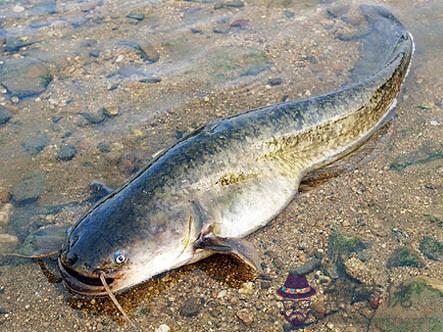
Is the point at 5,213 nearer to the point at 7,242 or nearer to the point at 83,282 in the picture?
the point at 7,242

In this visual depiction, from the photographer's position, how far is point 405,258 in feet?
13.0

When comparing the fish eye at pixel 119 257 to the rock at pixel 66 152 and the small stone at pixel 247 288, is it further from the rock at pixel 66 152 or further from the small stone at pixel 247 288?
the rock at pixel 66 152

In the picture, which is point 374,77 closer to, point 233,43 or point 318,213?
point 318,213

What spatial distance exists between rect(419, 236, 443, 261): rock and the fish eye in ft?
7.46

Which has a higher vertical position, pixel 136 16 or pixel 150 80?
pixel 136 16

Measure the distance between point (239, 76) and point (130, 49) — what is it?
1.50 m

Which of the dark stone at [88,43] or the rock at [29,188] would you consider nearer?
the rock at [29,188]

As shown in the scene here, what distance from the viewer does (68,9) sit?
738cm

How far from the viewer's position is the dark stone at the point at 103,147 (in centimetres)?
504

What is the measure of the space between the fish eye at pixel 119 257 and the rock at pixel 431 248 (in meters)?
2.28

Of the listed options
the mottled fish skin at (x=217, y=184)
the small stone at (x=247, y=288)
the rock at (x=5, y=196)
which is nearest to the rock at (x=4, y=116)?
the rock at (x=5, y=196)

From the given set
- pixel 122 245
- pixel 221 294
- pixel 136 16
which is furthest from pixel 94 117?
pixel 221 294

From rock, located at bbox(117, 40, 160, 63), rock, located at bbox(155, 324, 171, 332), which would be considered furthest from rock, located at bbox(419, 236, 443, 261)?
rock, located at bbox(117, 40, 160, 63)

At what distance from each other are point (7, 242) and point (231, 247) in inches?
70.9
